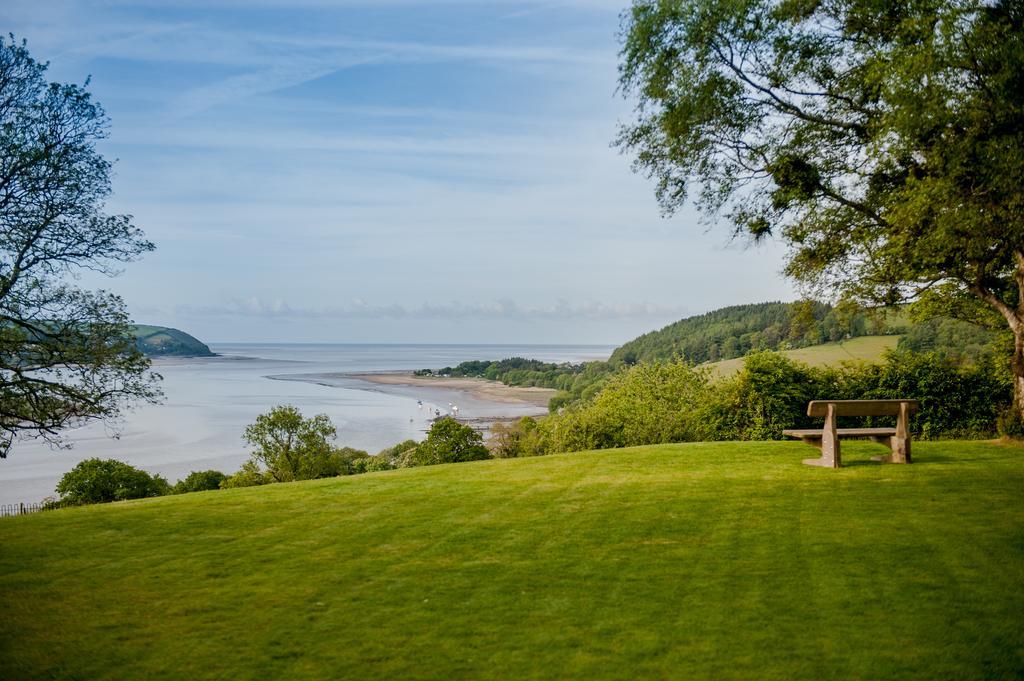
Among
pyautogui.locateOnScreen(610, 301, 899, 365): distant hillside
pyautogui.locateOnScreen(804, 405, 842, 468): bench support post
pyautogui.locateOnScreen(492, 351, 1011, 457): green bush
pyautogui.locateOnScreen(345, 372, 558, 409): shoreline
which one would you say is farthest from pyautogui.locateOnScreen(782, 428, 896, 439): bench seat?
pyautogui.locateOnScreen(345, 372, 558, 409): shoreline

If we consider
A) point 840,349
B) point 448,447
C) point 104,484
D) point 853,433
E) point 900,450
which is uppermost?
point 840,349

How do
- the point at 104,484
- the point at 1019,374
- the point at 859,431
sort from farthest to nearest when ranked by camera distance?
the point at 104,484, the point at 1019,374, the point at 859,431

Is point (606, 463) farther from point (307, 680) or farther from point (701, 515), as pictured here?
point (307, 680)

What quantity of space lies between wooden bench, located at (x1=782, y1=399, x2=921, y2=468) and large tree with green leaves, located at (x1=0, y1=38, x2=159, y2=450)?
41.1 feet

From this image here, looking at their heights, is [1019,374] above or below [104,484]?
above

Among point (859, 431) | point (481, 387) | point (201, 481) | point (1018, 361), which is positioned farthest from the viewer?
point (481, 387)

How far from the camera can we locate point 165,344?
106 meters

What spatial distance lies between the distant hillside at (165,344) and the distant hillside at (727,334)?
48.3 metres

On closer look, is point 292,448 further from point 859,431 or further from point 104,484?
point 859,431

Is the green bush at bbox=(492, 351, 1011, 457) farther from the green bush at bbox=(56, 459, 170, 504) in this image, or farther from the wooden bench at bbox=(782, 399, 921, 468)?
the green bush at bbox=(56, 459, 170, 504)

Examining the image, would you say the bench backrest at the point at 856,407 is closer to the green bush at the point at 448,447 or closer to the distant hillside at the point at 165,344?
the green bush at the point at 448,447

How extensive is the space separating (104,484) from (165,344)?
76405 millimetres

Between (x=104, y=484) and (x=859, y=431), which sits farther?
(x=104, y=484)

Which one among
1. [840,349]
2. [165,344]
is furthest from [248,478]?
[165,344]
